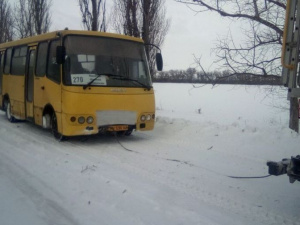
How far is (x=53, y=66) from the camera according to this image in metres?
8.81

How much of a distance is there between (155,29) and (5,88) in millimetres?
7841

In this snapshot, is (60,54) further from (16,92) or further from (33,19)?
(33,19)

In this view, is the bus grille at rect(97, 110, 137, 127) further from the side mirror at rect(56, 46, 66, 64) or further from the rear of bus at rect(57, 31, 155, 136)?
the side mirror at rect(56, 46, 66, 64)

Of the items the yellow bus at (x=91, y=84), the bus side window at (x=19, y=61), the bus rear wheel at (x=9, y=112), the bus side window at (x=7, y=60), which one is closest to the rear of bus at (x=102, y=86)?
the yellow bus at (x=91, y=84)

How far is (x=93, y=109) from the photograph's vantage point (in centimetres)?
827

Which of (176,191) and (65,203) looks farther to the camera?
(176,191)

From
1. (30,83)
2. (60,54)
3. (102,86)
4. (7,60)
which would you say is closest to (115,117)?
(102,86)

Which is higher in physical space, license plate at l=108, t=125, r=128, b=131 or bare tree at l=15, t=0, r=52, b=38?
bare tree at l=15, t=0, r=52, b=38

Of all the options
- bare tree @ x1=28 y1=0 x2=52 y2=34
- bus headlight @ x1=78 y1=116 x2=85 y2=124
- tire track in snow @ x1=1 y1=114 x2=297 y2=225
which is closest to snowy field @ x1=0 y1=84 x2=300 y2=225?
tire track in snow @ x1=1 y1=114 x2=297 y2=225

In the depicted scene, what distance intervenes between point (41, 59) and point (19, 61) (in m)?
2.25

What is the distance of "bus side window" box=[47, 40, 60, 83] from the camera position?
857 cm

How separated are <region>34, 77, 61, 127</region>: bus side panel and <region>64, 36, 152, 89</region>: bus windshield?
2.11 feet

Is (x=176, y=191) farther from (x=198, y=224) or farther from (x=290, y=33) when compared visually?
(x=290, y=33)

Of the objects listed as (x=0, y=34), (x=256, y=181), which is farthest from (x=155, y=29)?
(x=0, y=34)
